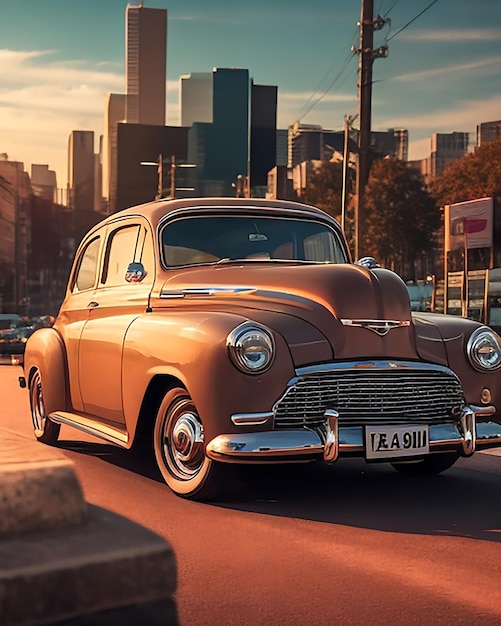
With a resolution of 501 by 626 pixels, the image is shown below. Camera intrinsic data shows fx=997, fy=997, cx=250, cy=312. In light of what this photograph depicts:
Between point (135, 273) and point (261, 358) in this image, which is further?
point (135, 273)

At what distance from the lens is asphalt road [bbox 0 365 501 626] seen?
385cm

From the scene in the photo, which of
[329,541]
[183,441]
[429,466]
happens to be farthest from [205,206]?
[329,541]

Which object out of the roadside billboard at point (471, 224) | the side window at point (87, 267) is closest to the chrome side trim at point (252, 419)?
the side window at point (87, 267)

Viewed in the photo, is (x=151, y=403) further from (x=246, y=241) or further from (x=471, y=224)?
(x=471, y=224)

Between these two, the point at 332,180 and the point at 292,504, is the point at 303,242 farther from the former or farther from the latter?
the point at 332,180

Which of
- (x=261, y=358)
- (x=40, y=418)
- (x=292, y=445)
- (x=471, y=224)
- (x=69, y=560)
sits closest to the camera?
(x=69, y=560)

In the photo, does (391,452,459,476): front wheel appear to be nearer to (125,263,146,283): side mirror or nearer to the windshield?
the windshield

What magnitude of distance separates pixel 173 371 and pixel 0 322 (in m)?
34.0

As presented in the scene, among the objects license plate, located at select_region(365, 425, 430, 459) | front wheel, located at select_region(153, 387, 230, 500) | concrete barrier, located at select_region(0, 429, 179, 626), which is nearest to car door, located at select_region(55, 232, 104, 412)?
front wheel, located at select_region(153, 387, 230, 500)

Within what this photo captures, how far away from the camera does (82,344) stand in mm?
7527

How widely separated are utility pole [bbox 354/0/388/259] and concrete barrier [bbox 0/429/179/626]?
91.0 feet

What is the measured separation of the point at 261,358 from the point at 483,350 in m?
1.64

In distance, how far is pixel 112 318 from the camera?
7230mm

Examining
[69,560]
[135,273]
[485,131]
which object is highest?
[485,131]
